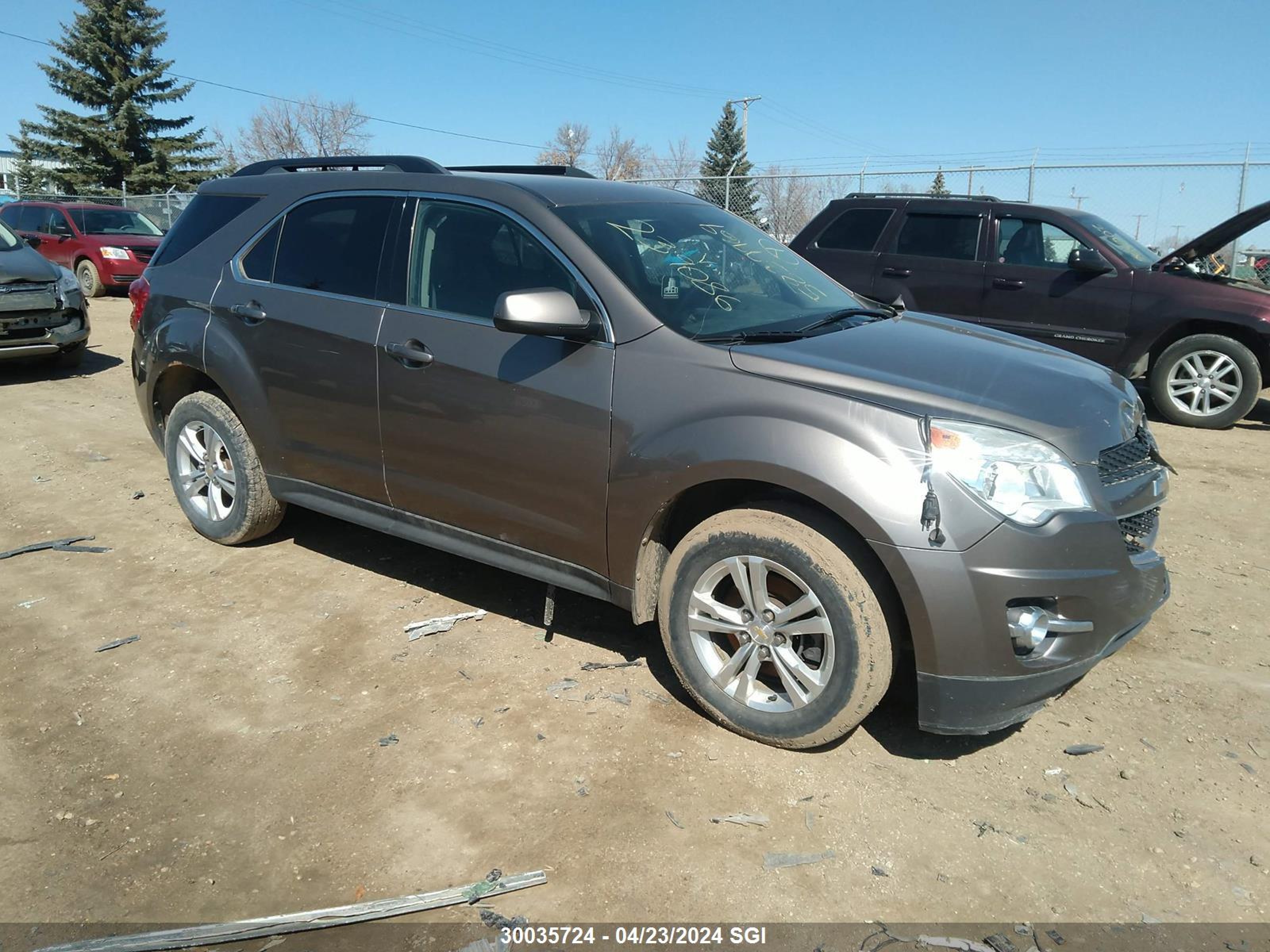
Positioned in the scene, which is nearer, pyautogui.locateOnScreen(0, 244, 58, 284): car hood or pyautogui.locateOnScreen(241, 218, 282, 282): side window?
pyautogui.locateOnScreen(241, 218, 282, 282): side window

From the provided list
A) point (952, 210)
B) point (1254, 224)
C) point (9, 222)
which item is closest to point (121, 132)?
point (9, 222)

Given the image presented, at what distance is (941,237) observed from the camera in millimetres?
9047

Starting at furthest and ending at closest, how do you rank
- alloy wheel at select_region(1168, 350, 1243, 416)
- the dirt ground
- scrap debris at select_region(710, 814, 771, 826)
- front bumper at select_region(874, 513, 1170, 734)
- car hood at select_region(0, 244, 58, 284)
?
car hood at select_region(0, 244, 58, 284) → alloy wheel at select_region(1168, 350, 1243, 416) → scrap debris at select_region(710, 814, 771, 826) → front bumper at select_region(874, 513, 1170, 734) → the dirt ground

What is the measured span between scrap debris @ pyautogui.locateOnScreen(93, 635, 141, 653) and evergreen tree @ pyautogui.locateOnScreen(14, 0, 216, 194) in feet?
136

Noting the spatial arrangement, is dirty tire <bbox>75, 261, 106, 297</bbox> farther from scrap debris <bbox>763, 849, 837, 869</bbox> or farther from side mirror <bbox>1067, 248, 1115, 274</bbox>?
scrap debris <bbox>763, 849, 837, 869</bbox>

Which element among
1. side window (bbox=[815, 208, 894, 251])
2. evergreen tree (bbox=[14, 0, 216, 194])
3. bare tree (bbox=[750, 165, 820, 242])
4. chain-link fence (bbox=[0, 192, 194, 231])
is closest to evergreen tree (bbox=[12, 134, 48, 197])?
evergreen tree (bbox=[14, 0, 216, 194])

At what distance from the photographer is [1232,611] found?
4293mm

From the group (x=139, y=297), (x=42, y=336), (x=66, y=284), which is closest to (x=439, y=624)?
(x=139, y=297)

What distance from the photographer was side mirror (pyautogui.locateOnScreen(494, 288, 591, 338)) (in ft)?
10.6

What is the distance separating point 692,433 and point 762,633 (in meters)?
0.72

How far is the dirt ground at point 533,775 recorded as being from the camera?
260 centimetres

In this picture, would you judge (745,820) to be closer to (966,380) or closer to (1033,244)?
(966,380)

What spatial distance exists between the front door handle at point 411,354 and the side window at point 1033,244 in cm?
676

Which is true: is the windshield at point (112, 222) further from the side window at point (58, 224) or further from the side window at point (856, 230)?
the side window at point (856, 230)
